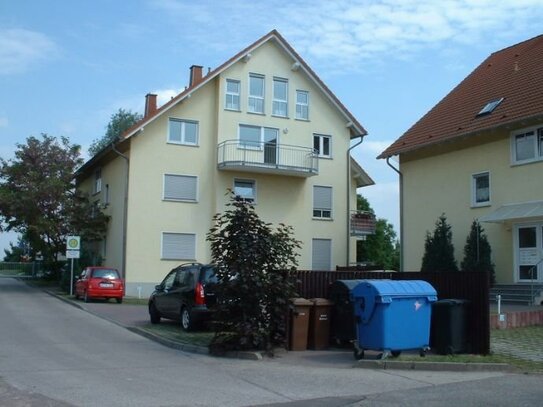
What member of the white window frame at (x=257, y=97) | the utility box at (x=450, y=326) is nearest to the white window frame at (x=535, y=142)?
the utility box at (x=450, y=326)

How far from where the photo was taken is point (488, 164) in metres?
25.9

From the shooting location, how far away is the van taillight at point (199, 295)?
16141 millimetres

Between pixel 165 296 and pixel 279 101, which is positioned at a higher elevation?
pixel 279 101

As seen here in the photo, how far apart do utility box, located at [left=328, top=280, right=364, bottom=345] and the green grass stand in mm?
2713

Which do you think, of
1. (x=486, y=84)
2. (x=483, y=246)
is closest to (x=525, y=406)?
(x=483, y=246)

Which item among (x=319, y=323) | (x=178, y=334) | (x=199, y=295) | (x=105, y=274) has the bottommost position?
(x=178, y=334)

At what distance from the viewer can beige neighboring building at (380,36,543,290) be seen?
23.8 m

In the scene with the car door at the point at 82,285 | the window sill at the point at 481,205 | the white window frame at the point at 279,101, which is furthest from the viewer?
the white window frame at the point at 279,101

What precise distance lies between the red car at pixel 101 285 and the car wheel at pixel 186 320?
1089 centimetres

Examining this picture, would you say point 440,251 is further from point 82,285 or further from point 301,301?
point 82,285

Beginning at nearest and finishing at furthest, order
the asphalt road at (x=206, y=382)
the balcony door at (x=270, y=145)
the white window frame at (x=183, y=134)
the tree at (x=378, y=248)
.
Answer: the asphalt road at (x=206, y=382), the white window frame at (x=183, y=134), the balcony door at (x=270, y=145), the tree at (x=378, y=248)

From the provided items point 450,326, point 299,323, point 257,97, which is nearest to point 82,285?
point 257,97

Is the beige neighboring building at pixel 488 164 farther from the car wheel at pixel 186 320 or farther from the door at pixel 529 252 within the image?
the car wheel at pixel 186 320

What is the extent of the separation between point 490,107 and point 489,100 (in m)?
1.00
